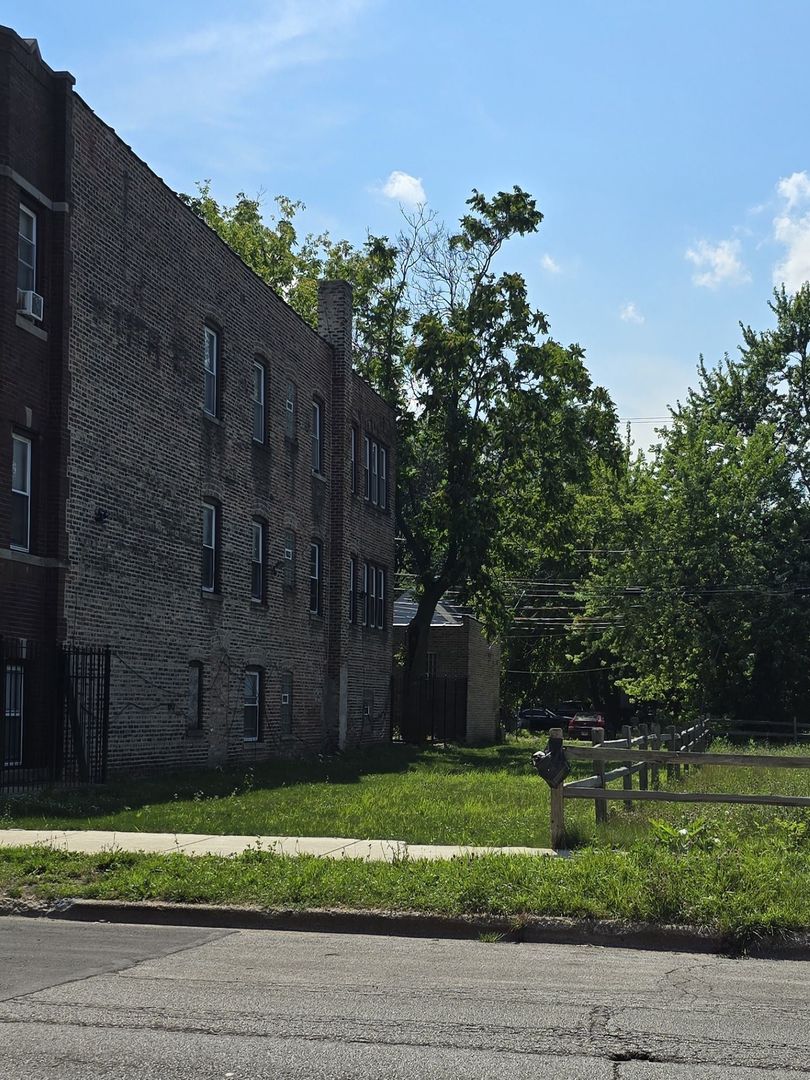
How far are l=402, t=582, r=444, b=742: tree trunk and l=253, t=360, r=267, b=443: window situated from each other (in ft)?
51.5

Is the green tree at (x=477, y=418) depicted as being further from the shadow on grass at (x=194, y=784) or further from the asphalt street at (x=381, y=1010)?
the asphalt street at (x=381, y=1010)

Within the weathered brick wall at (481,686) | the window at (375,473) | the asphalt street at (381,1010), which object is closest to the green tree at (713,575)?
the weathered brick wall at (481,686)

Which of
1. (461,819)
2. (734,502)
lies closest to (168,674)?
(461,819)

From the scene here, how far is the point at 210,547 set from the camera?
27156 millimetres

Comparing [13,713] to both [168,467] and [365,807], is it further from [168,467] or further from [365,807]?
[168,467]

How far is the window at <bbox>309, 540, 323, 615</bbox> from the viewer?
34.7 m

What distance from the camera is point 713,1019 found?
23.6 ft

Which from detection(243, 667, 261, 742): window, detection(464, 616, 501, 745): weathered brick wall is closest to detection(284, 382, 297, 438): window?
detection(243, 667, 261, 742): window

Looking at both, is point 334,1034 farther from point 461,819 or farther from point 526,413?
point 526,413

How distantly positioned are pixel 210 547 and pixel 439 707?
2229cm

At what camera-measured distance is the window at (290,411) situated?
32.2 m

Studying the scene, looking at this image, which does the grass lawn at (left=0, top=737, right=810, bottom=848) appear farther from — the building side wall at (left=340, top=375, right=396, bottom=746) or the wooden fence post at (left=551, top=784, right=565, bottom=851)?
the building side wall at (left=340, top=375, right=396, bottom=746)

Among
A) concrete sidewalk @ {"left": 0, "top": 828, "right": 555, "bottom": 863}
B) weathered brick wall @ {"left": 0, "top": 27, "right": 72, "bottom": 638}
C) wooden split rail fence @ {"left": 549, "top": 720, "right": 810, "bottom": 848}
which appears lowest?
concrete sidewalk @ {"left": 0, "top": 828, "right": 555, "bottom": 863}

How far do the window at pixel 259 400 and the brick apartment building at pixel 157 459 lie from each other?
2.7 inches
